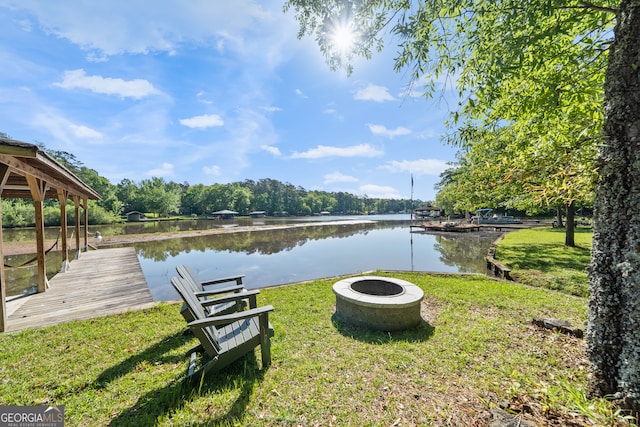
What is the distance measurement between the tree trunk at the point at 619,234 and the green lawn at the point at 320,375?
0.31 metres

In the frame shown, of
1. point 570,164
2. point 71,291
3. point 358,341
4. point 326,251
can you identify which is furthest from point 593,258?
point 326,251

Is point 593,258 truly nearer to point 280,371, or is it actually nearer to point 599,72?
point 599,72

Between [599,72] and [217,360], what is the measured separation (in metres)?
5.49

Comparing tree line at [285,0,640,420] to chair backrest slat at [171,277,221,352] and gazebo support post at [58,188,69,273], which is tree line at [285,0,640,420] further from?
gazebo support post at [58,188,69,273]

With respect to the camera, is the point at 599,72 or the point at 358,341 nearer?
the point at 599,72

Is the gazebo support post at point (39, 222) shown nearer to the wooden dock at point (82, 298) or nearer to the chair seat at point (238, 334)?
the wooden dock at point (82, 298)

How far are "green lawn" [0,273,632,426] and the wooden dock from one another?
0.66 meters

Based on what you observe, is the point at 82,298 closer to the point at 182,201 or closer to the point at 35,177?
the point at 35,177

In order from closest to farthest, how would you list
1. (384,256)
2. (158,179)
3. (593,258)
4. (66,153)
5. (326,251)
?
(593,258) → (384,256) → (326,251) → (66,153) → (158,179)

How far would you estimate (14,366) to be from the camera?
2.70 metres

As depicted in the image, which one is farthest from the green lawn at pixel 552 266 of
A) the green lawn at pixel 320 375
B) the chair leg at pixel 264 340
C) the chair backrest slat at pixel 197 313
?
the chair backrest slat at pixel 197 313

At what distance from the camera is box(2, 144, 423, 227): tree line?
28.4m

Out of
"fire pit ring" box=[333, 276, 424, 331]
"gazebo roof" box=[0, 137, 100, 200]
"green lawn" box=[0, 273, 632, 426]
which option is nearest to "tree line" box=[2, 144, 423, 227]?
"gazebo roof" box=[0, 137, 100, 200]

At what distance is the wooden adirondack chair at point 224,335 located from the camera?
2230 millimetres
